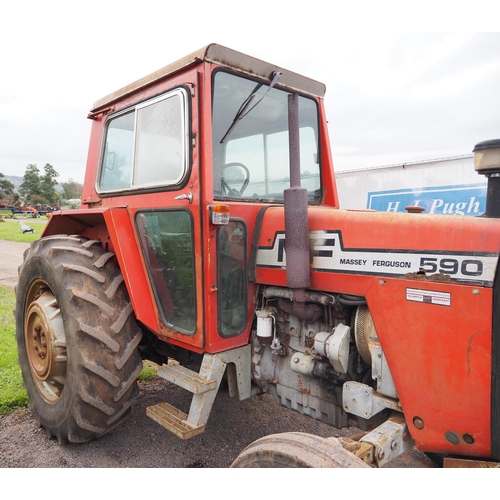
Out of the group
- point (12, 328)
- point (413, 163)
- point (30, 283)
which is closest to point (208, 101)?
point (30, 283)

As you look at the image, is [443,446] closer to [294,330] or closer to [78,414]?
[294,330]

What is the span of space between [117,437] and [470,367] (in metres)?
2.32

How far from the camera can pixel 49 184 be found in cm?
5969

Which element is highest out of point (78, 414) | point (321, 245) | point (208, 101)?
point (208, 101)

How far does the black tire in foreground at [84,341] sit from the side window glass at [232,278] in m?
0.60

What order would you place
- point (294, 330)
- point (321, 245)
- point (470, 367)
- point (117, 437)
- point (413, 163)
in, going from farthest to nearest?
1. point (413, 163)
2. point (117, 437)
3. point (294, 330)
4. point (321, 245)
5. point (470, 367)

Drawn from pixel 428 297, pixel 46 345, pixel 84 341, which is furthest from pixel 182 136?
pixel 46 345

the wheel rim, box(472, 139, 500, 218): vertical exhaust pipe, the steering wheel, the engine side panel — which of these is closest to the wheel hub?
the wheel rim

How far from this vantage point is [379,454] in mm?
1787

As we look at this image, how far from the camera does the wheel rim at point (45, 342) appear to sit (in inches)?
110

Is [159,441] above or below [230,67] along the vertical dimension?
below

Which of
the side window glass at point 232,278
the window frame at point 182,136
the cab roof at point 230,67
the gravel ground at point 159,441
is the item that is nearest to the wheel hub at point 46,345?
the gravel ground at point 159,441

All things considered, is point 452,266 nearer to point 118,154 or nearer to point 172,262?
point 172,262

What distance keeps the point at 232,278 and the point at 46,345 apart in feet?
4.61
